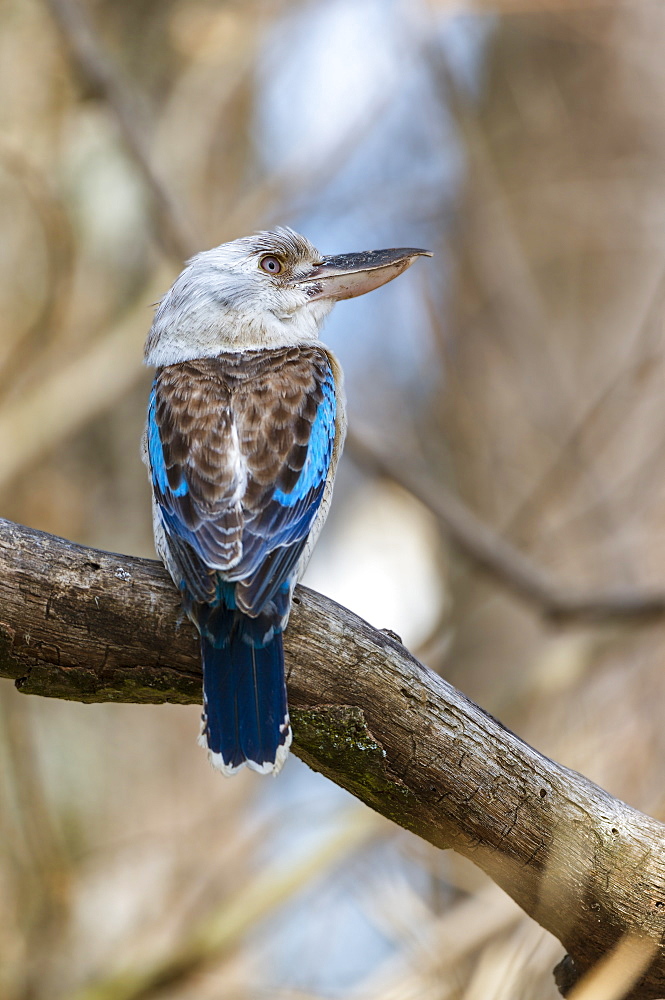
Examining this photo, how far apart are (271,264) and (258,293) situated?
0.26m

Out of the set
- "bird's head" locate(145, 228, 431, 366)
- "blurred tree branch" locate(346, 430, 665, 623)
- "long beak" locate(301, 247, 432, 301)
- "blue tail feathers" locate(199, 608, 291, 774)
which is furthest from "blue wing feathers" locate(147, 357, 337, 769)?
"blurred tree branch" locate(346, 430, 665, 623)

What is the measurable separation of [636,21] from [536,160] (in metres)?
1.21

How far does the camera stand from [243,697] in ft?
9.35

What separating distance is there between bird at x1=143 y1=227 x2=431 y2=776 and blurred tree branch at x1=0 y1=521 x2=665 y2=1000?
0.43 ft

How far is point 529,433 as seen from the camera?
7.70m

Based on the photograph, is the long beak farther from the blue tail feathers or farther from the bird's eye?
the blue tail feathers

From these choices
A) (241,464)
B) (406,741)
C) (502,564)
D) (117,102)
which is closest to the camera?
(406,741)

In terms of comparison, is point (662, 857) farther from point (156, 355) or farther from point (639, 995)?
point (156, 355)

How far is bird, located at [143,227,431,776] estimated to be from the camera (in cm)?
290

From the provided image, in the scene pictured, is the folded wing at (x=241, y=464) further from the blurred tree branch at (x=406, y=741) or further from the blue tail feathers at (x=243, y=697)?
the blurred tree branch at (x=406, y=741)

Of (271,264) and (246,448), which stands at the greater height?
(271,264)

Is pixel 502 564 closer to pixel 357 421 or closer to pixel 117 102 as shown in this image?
pixel 357 421

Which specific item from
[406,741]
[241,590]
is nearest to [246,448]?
[241,590]

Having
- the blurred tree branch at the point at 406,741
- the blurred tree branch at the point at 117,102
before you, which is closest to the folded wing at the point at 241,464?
the blurred tree branch at the point at 406,741
